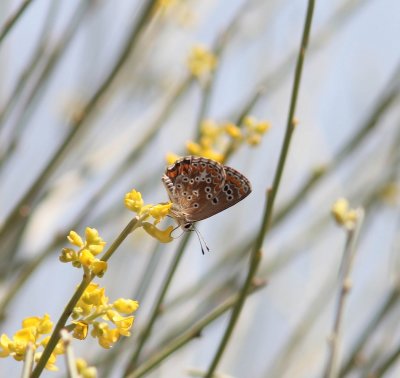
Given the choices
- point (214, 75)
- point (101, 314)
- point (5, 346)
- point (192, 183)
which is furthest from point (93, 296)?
point (214, 75)

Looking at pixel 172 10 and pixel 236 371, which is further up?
pixel 172 10

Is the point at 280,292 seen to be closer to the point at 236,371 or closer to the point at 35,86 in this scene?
the point at 236,371

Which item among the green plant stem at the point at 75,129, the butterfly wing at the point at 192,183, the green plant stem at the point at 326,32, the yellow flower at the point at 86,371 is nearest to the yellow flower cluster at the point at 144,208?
the yellow flower at the point at 86,371

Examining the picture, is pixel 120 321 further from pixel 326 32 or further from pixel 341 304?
pixel 326 32

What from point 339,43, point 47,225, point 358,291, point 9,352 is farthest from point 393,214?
point 9,352

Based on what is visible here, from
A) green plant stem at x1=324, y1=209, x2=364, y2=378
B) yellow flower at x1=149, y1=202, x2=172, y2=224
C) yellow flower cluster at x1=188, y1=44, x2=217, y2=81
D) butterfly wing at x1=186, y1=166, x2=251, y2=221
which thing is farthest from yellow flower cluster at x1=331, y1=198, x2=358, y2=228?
yellow flower cluster at x1=188, y1=44, x2=217, y2=81

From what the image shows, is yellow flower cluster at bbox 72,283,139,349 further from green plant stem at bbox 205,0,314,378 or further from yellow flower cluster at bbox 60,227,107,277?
green plant stem at bbox 205,0,314,378

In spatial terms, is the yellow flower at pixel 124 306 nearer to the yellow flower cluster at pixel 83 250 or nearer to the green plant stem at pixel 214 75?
the yellow flower cluster at pixel 83 250
